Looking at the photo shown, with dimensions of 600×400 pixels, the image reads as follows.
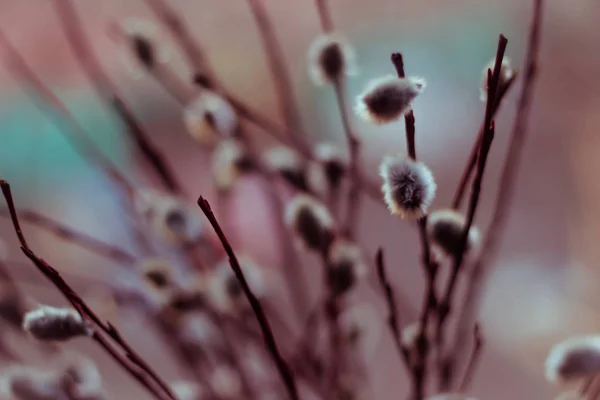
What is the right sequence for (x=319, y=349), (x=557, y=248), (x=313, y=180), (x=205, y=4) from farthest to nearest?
1. (x=205, y=4)
2. (x=557, y=248)
3. (x=319, y=349)
4. (x=313, y=180)

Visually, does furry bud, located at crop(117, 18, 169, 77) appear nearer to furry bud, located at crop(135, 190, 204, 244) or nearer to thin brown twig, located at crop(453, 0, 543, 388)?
furry bud, located at crop(135, 190, 204, 244)

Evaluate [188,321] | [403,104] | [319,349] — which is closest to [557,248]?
[319,349]

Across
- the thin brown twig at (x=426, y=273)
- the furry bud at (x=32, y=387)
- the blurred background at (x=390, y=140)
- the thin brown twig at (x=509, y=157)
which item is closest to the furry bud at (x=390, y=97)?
the thin brown twig at (x=426, y=273)

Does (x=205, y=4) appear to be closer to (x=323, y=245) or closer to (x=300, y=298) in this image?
(x=300, y=298)

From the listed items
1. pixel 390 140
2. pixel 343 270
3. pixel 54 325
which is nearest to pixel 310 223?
pixel 343 270

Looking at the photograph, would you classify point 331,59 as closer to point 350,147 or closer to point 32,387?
point 350,147

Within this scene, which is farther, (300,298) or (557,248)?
(557,248)
